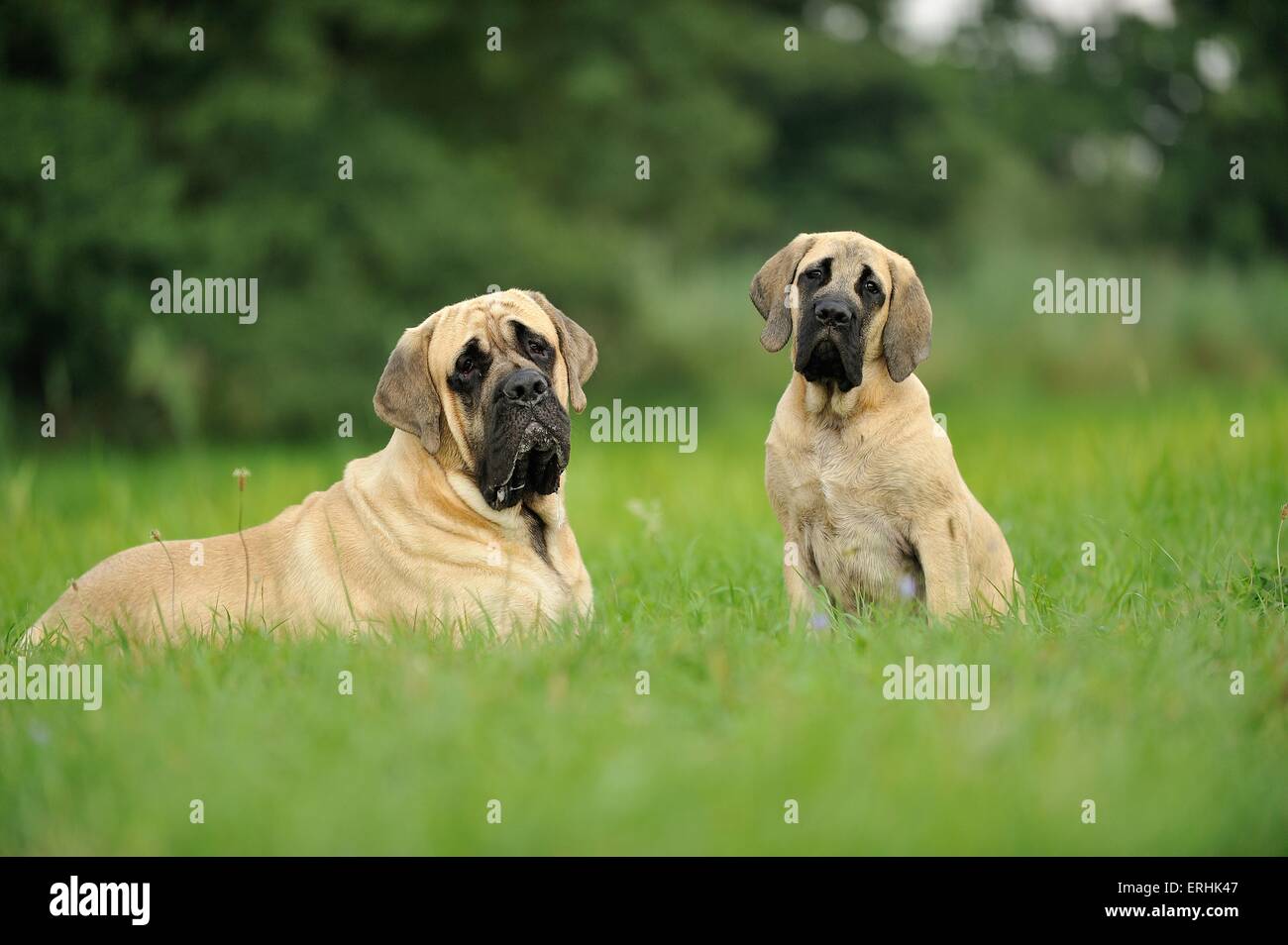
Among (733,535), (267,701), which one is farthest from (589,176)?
(267,701)

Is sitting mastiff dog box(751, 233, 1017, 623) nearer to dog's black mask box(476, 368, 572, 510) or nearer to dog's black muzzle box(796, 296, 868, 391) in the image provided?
dog's black muzzle box(796, 296, 868, 391)

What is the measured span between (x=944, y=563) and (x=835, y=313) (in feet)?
3.24

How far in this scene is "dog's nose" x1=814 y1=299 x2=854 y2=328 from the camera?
4.53m

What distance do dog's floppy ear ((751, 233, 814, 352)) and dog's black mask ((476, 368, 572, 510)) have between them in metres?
0.90

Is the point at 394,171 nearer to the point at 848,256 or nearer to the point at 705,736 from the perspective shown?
the point at 848,256

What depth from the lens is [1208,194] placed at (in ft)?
73.2

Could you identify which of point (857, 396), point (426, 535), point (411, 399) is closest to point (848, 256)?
point (857, 396)

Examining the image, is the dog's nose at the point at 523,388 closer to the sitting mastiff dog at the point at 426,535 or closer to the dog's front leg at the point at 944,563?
the sitting mastiff dog at the point at 426,535

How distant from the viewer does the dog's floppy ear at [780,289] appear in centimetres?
484

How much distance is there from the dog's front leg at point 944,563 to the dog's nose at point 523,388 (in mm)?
1465

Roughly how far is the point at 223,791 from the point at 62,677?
1.34 meters

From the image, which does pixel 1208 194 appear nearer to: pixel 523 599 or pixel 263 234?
pixel 263 234

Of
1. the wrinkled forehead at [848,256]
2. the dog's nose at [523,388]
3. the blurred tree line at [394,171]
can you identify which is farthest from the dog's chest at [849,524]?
the blurred tree line at [394,171]

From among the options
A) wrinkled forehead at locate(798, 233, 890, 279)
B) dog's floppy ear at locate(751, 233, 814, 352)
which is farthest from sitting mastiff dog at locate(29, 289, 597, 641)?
wrinkled forehead at locate(798, 233, 890, 279)
